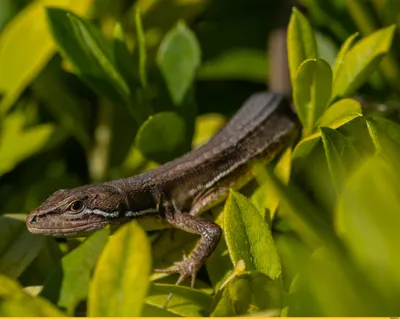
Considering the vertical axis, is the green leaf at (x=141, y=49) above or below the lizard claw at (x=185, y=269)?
above

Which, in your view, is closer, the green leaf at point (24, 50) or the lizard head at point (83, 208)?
the lizard head at point (83, 208)

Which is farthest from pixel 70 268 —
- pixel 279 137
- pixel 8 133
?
pixel 279 137

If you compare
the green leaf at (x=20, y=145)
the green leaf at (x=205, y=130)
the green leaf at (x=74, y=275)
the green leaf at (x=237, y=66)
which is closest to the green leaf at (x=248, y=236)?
the green leaf at (x=74, y=275)

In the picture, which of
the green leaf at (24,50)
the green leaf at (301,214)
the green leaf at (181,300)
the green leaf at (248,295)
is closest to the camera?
the green leaf at (301,214)

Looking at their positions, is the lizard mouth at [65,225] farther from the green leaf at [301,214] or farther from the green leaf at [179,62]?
the green leaf at [301,214]

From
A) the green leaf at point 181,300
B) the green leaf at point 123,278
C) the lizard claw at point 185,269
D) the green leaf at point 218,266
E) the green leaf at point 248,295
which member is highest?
the green leaf at point 123,278

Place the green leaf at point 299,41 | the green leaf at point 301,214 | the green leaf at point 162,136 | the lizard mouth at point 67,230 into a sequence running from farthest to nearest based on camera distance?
the green leaf at point 162,136, the green leaf at point 299,41, the lizard mouth at point 67,230, the green leaf at point 301,214

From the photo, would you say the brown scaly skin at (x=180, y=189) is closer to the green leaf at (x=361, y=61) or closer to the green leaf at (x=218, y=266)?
the green leaf at (x=218, y=266)

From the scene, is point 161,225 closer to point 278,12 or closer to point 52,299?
point 52,299
